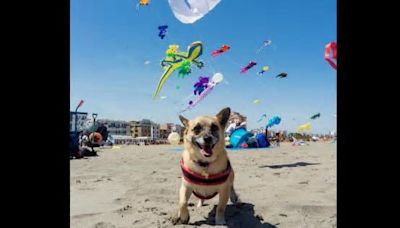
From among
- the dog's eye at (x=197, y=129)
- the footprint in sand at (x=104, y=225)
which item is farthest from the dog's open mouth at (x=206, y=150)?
the footprint in sand at (x=104, y=225)

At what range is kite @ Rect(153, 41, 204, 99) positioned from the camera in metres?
11.8

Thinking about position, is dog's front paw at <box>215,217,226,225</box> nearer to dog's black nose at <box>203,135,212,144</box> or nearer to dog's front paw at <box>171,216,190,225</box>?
dog's front paw at <box>171,216,190,225</box>

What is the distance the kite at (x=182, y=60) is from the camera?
466 inches

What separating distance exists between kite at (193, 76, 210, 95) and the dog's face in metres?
10.2

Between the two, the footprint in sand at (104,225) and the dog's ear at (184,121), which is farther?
the dog's ear at (184,121)

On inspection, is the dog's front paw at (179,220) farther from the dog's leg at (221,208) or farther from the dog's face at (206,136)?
the dog's face at (206,136)

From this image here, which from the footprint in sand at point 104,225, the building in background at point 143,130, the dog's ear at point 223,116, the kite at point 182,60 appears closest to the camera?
the footprint in sand at point 104,225

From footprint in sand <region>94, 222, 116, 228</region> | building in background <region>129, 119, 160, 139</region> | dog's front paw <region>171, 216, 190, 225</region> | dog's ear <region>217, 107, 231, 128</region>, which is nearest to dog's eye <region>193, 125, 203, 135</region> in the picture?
dog's ear <region>217, 107, 231, 128</region>

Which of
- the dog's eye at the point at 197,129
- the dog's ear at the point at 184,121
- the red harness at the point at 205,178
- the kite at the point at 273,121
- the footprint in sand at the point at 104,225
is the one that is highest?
the kite at the point at 273,121

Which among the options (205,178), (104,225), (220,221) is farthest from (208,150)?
(104,225)
